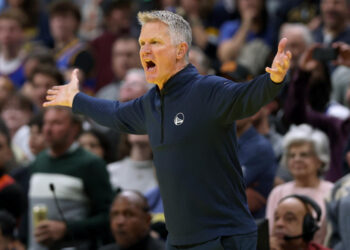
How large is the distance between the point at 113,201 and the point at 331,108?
7.14 ft

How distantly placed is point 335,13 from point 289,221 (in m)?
3.49

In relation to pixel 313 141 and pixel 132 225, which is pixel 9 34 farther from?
pixel 313 141

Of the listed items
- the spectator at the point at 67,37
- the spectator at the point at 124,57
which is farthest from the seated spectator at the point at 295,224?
the spectator at the point at 67,37

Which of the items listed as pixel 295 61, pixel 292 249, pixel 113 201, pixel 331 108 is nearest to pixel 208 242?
pixel 292 249

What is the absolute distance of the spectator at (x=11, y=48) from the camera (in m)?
9.80

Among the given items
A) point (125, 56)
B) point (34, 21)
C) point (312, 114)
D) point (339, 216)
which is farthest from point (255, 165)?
point (34, 21)

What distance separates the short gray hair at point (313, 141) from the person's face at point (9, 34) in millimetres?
4412

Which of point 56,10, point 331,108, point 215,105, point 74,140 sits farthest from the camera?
point 56,10

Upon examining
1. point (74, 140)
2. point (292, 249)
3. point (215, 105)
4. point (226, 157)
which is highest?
point (215, 105)

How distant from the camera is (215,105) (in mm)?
3830

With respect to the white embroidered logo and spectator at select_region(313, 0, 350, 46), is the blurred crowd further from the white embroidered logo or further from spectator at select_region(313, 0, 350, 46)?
the white embroidered logo

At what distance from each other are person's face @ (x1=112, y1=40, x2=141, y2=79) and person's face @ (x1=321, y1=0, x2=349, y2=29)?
2019mm

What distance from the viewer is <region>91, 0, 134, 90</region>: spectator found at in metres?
9.68

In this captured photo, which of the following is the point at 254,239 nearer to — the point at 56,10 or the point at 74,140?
the point at 74,140
